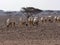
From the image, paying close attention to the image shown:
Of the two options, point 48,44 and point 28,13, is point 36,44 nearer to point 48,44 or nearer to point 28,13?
point 48,44

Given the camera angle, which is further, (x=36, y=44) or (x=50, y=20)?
(x=50, y=20)

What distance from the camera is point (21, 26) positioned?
798 inches

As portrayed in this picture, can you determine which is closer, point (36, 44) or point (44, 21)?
point (36, 44)

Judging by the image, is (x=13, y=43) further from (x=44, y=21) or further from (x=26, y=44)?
(x=44, y=21)

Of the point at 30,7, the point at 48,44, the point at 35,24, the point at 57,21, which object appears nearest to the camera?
the point at 48,44

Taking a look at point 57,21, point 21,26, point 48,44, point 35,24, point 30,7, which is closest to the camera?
point 48,44

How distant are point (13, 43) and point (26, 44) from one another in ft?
2.27

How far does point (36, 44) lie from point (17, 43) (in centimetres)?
101

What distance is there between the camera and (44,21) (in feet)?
81.3

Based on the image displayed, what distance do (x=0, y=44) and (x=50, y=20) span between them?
14500 mm

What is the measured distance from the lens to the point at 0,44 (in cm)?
1173

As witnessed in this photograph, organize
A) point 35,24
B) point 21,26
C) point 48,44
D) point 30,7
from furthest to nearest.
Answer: point 30,7 → point 35,24 → point 21,26 → point 48,44

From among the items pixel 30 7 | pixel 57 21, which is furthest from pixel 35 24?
pixel 30 7

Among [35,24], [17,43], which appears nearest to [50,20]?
[35,24]
